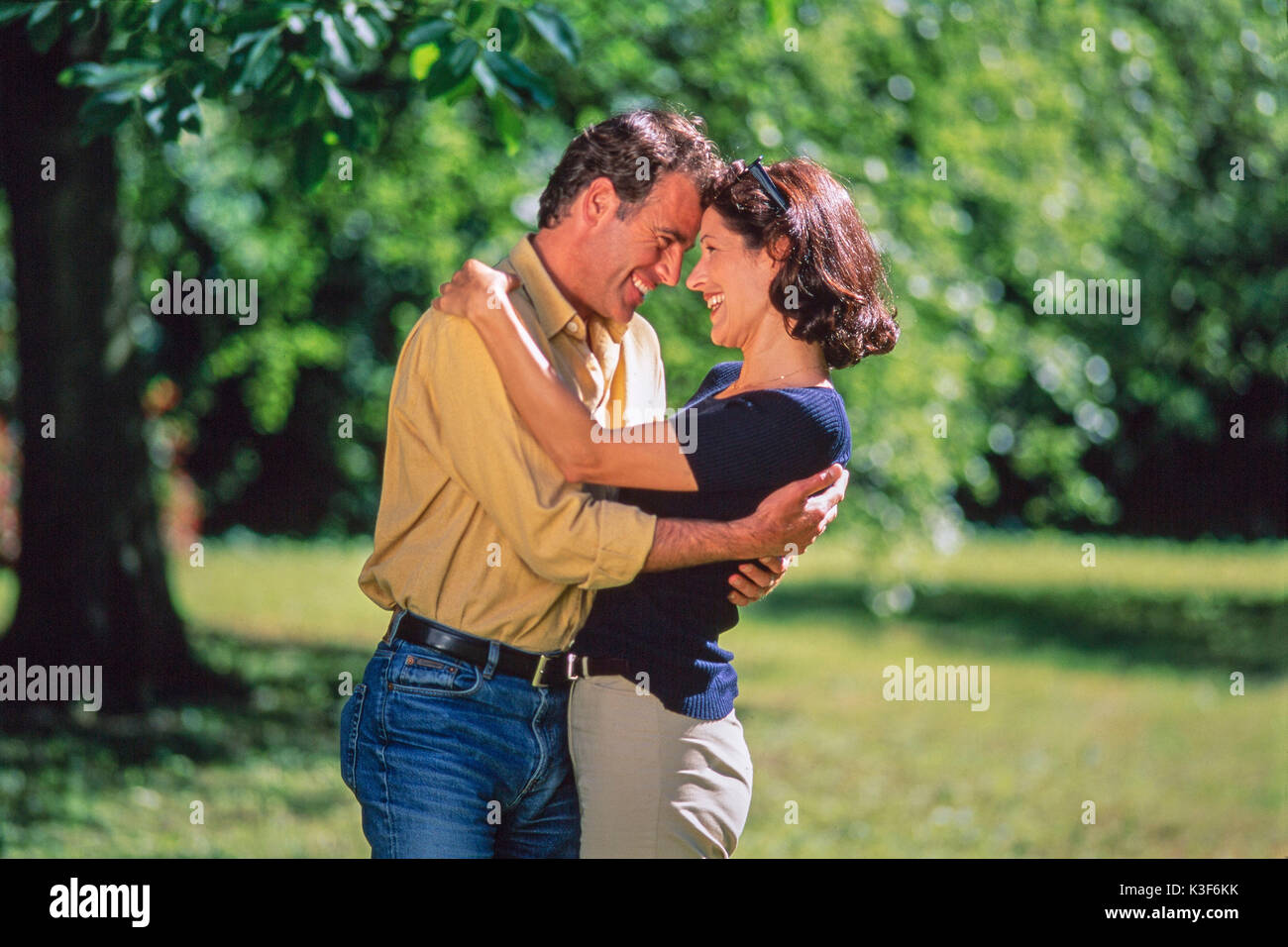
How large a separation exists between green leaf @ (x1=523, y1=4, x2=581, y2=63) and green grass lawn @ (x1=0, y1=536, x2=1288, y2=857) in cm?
416

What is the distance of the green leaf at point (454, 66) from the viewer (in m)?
3.82

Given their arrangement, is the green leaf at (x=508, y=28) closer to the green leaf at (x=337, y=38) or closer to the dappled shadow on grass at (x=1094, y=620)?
the green leaf at (x=337, y=38)

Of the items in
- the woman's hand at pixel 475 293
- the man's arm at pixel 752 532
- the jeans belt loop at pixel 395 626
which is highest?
the woman's hand at pixel 475 293

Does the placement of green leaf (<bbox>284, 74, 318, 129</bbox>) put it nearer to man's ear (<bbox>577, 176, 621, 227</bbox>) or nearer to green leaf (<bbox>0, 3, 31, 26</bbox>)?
green leaf (<bbox>0, 3, 31, 26</bbox>)

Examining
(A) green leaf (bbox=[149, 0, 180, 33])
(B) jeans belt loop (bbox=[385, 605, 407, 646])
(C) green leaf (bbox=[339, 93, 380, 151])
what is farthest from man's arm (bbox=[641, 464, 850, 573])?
(A) green leaf (bbox=[149, 0, 180, 33])

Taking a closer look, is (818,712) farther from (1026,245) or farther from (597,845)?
(597,845)

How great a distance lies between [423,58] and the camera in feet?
13.7

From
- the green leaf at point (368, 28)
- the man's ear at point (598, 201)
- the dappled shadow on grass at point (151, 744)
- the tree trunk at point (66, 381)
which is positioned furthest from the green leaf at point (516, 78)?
the tree trunk at point (66, 381)

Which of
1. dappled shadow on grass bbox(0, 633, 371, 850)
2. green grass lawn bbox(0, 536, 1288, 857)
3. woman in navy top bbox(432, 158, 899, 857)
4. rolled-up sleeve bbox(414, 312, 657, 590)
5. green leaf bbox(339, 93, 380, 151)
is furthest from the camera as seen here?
green grass lawn bbox(0, 536, 1288, 857)

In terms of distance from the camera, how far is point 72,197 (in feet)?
27.7

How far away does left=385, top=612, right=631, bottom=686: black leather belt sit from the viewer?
111 inches

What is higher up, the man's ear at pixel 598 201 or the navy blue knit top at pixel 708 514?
the man's ear at pixel 598 201

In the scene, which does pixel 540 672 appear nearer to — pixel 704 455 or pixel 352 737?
pixel 352 737

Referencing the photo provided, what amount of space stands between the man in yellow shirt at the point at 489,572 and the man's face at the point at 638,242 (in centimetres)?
1
